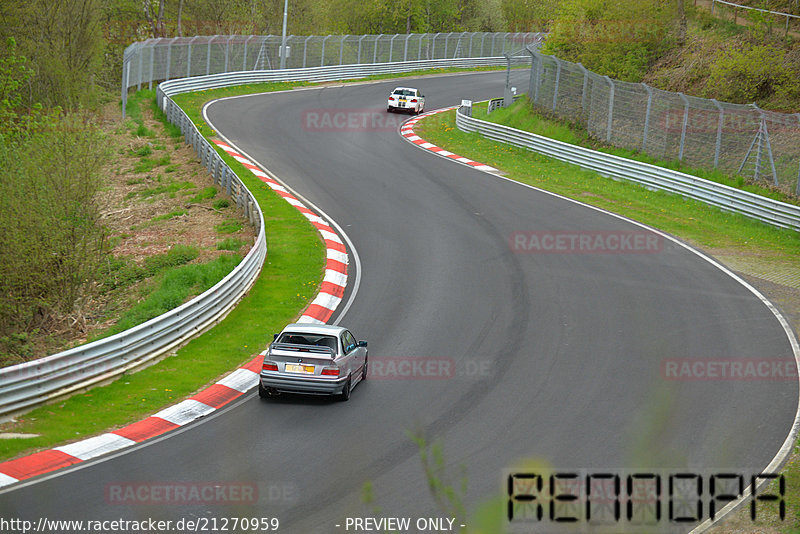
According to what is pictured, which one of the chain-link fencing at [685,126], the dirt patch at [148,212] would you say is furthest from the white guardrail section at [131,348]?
the chain-link fencing at [685,126]

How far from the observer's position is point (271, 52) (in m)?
55.1

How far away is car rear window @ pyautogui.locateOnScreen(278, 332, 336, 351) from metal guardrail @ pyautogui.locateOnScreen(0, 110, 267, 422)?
113 inches

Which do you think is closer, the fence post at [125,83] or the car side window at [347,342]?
the car side window at [347,342]

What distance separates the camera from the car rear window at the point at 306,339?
14.5 m

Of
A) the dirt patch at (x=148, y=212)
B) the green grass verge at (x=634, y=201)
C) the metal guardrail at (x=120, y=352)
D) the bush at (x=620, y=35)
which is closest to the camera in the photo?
the metal guardrail at (x=120, y=352)

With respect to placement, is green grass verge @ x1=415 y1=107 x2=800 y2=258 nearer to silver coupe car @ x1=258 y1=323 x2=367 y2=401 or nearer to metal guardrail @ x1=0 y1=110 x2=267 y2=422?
metal guardrail @ x1=0 y1=110 x2=267 y2=422

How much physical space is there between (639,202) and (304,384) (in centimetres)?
1835

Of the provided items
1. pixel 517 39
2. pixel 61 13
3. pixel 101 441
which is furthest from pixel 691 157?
pixel 517 39

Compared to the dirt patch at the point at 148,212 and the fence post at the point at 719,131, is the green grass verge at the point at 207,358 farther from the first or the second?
the fence post at the point at 719,131

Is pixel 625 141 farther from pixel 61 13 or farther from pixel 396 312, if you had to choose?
pixel 61 13

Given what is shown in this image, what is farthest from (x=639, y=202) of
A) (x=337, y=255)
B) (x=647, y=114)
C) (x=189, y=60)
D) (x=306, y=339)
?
(x=189, y=60)

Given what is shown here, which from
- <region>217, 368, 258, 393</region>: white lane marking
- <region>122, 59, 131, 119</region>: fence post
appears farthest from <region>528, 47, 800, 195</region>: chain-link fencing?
<region>122, 59, 131, 119</region>: fence post

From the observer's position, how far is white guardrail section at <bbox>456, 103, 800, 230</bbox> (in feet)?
86.1

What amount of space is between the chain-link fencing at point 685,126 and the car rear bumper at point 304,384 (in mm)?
18959
